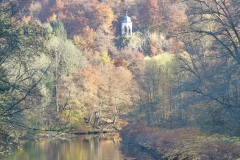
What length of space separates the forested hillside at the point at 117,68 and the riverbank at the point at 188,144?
83 cm

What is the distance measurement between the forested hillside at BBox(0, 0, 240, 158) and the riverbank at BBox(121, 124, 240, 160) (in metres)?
0.83

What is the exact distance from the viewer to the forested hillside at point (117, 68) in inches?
367

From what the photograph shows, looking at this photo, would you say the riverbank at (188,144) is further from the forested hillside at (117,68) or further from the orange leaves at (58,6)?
the orange leaves at (58,6)

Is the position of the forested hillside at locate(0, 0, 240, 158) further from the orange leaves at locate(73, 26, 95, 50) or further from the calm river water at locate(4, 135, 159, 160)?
the calm river water at locate(4, 135, 159, 160)

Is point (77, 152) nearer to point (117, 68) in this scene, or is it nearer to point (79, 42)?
point (117, 68)

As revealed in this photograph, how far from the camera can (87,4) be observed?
240 ft

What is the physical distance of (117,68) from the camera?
158ft

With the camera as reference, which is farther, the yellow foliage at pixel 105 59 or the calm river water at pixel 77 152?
the yellow foliage at pixel 105 59

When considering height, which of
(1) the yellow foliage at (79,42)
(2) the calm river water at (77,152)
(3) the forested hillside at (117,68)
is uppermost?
(1) the yellow foliage at (79,42)

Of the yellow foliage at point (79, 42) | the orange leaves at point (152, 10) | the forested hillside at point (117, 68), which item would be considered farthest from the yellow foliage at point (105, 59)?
the orange leaves at point (152, 10)

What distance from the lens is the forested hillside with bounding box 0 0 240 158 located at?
932 centimetres

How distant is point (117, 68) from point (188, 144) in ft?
93.3

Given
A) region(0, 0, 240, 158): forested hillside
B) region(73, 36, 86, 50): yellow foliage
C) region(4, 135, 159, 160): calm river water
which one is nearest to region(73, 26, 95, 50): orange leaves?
region(73, 36, 86, 50): yellow foliage

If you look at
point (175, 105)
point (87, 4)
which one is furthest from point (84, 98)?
point (87, 4)
